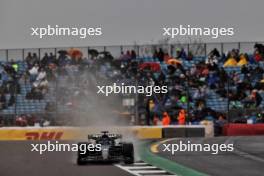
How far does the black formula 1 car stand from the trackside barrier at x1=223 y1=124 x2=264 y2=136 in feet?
45.0

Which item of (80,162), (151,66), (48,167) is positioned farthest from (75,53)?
(48,167)

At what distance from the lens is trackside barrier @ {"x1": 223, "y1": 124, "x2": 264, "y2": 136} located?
27688mm

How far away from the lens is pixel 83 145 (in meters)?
14.4

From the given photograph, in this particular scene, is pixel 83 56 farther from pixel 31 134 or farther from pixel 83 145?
pixel 83 145

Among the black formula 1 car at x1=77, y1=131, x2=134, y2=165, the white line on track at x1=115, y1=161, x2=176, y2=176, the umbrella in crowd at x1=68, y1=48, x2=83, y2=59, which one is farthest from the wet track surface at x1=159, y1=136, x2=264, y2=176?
the umbrella in crowd at x1=68, y1=48, x2=83, y2=59

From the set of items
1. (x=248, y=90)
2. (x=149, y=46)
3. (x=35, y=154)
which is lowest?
(x=35, y=154)

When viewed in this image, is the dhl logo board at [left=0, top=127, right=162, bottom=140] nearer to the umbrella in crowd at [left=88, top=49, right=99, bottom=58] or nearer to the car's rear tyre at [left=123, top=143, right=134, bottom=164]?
the umbrella in crowd at [left=88, top=49, right=99, bottom=58]

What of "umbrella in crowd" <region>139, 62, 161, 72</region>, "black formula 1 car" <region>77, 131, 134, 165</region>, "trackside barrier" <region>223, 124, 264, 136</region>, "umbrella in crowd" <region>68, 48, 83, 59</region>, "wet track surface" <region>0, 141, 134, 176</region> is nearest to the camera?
"wet track surface" <region>0, 141, 134, 176</region>

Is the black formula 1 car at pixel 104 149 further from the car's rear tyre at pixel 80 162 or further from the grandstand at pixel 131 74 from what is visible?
the grandstand at pixel 131 74

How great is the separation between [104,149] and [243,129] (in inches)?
565

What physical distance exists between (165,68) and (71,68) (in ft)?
15.6

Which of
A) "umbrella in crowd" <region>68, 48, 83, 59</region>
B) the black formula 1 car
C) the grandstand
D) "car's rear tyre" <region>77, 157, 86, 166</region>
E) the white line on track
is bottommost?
the white line on track

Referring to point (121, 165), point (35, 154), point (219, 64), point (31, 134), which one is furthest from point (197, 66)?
point (121, 165)

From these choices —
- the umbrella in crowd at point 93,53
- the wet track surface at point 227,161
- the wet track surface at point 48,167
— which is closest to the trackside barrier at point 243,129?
the umbrella in crowd at point 93,53
